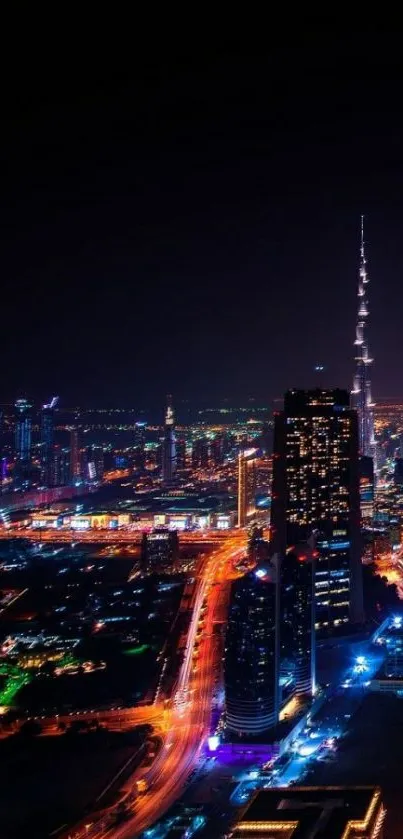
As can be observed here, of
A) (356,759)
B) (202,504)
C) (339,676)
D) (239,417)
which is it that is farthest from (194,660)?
(239,417)

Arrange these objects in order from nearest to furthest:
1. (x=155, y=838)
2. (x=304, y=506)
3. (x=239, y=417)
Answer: (x=155, y=838)
(x=304, y=506)
(x=239, y=417)

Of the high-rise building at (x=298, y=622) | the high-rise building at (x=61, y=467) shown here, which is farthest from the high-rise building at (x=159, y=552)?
the high-rise building at (x=61, y=467)

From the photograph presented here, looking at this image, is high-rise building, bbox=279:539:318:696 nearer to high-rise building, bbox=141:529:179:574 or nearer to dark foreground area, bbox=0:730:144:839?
dark foreground area, bbox=0:730:144:839

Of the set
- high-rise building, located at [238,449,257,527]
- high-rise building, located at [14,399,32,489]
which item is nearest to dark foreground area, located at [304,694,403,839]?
high-rise building, located at [238,449,257,527]

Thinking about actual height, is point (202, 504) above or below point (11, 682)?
above

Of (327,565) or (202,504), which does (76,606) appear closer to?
(327,565)

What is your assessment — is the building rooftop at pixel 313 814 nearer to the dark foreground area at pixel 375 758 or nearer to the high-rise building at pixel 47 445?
the dark foreground area at pixel 375 758

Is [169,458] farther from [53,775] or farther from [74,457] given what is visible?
[53,775]

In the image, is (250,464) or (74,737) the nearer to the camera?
(74,737)
